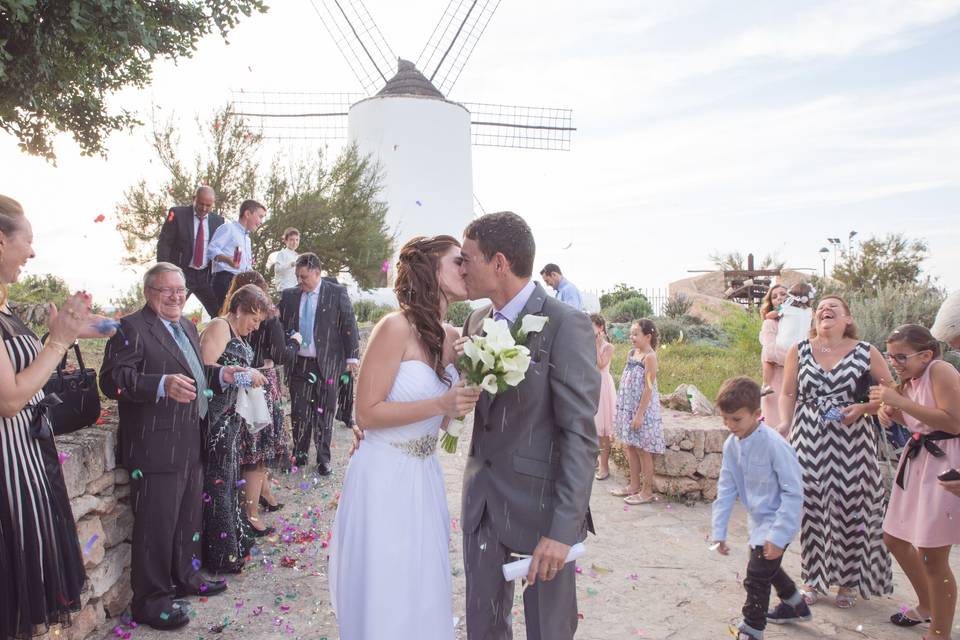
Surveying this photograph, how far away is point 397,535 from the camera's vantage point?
9.86ft

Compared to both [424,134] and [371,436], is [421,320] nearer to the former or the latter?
[371,436]

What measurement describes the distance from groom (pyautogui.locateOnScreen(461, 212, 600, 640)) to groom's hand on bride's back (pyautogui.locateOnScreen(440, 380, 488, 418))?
14 centimetres

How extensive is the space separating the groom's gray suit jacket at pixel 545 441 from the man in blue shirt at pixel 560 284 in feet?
19.8

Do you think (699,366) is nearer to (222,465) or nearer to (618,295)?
(222,465)

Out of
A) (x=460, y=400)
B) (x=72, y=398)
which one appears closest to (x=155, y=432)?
(x=72, y=398)

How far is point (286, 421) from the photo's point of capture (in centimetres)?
880

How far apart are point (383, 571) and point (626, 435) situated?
4.48 metres

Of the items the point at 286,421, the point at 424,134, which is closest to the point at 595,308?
the point at 424,134

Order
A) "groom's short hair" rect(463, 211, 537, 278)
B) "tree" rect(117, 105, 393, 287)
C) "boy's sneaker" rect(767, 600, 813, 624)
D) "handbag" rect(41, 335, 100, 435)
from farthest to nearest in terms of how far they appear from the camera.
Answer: "tree" rect(117, 105, 393, 287) < "boy's sneaker" rect(767, 600, 813, 624) < "handbag" rect(41, 335, 100, 435) < "groom's short hair" rect(463, 211, 537, 278)

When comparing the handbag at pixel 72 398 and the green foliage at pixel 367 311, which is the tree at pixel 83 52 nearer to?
the handbag at pixel 72 398

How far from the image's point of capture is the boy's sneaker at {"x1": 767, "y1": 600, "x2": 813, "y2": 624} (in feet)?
14.6

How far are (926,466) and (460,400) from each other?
313cm

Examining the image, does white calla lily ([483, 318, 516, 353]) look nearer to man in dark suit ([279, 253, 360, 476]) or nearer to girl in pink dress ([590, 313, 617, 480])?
girl in pink dress ([590, 313, 617, 480])

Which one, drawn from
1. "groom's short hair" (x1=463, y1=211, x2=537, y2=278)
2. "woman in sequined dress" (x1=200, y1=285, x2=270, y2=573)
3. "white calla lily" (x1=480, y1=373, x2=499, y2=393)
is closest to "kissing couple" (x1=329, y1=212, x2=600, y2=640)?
"groom's short hair" (x1=463, y1=211, x2=537, y2=278)
